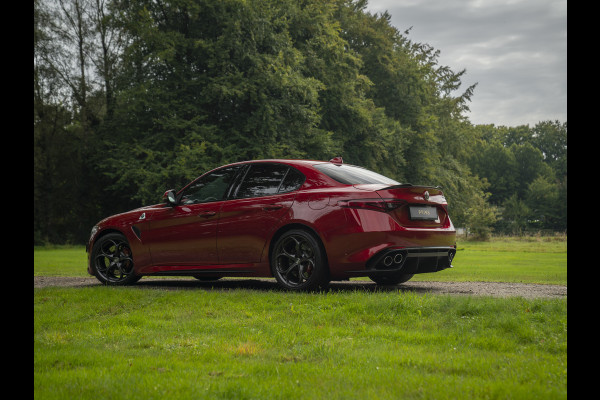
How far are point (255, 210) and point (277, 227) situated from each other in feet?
1.40

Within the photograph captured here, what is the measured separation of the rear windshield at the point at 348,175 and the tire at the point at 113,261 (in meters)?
3.26

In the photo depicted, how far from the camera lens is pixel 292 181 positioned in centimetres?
830

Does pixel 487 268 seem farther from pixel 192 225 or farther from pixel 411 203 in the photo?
pixel 192 225

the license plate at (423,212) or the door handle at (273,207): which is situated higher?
the door handle at (273,207)

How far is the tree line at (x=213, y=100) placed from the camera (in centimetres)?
2664

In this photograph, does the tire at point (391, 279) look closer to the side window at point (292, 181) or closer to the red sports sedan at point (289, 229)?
the red sports sedan at point (289, 229)

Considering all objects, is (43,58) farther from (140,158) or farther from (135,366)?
(135,366)

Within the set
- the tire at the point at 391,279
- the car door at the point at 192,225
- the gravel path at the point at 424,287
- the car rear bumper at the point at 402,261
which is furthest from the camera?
the tire at the point at 391,279

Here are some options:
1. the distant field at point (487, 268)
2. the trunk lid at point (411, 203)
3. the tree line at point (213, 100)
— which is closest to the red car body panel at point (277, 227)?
the trunk lid at point (411, 203)

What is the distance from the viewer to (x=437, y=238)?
802 centimetres

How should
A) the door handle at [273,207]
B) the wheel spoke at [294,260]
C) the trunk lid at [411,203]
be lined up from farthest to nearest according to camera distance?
the door handle at [273,207], the wheel spoke at [294,260], the trunk lid at [411,203]
